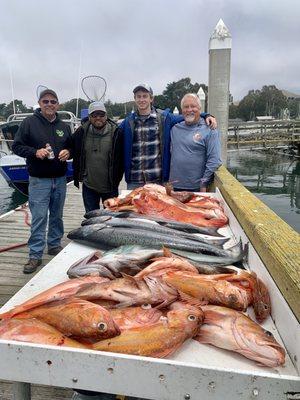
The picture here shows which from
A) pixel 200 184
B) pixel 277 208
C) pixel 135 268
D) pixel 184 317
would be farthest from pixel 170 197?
pixel 277 208

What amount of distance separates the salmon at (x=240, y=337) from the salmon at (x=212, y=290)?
78 millimetres

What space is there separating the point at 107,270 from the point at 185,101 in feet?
8.85

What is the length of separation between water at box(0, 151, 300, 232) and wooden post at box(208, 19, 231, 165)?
5.84 m

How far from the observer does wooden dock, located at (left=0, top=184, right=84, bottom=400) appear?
2582 mm

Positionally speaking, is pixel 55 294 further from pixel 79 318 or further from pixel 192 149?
pixel 192 149

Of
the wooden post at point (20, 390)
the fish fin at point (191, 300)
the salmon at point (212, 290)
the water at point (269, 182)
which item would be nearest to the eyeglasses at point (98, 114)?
the salmon at point (212, 290)

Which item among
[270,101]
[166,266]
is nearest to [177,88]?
[270,101]

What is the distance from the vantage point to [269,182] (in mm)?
20641

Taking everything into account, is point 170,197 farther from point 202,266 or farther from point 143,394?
point 143,394

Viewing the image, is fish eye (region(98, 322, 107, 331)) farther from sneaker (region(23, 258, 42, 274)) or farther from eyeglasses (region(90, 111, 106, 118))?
sneaker (region(23, 258, 42, 274))

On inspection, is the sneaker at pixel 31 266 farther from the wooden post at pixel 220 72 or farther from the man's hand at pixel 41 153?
the wooden post at pixel 220 72

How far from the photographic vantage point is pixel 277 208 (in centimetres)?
1517

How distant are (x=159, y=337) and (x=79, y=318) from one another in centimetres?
33

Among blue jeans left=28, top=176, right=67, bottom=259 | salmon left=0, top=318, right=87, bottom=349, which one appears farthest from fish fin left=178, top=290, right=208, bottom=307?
blue jeans left=28, top=176, right=67, bottom=259
